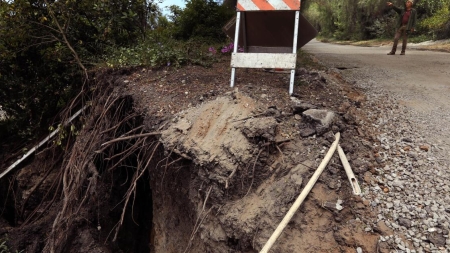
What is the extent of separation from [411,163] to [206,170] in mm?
2052

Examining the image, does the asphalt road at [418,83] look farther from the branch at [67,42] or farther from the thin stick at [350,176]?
the branch at [67,42]

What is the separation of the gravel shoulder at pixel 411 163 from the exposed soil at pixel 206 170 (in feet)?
0.56

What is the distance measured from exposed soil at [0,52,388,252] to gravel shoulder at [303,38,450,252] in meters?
0.17

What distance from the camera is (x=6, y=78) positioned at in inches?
242

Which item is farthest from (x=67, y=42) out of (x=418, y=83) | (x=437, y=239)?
(x=418, y=83)

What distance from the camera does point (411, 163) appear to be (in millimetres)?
3322

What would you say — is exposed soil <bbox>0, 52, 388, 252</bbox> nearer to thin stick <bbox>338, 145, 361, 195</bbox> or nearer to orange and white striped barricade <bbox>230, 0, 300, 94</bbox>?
thin stick <bbox>338, 145, 361, 195</bbox>

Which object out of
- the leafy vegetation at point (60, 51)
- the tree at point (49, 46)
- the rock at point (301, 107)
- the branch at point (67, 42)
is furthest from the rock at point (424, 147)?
the tree at point (49, 46)

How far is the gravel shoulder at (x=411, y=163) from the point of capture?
2.60 metres

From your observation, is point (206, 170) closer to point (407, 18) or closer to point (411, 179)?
point (411, 179)

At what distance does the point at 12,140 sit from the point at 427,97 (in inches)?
305

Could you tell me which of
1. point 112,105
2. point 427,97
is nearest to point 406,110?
point 427,97

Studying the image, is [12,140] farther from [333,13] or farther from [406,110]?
[333,13]

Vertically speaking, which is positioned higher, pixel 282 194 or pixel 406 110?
pixel 406 110
